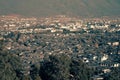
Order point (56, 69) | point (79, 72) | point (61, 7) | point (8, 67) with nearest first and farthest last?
1. point (79, 72)
2. point (56, 69)
3. point (8, 67)
4. point (61, 7)

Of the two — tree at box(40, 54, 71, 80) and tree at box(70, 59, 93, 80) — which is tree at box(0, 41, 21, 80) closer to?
tree at box(40, 54, 71, 80)

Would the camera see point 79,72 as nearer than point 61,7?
Yes

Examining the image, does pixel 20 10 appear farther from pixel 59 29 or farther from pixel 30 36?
pixel 30 36

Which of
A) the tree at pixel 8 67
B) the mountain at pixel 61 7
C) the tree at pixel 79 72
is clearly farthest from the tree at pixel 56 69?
the mountain at pixel 61 7

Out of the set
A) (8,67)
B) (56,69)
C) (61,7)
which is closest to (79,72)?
(56,69)

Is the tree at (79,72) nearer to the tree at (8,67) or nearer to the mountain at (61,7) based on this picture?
the tree at (8,67)

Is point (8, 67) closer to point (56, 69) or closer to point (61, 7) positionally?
point (56, 69)

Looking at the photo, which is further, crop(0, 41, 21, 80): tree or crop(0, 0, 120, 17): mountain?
crop(0, 0, 120, 17): mountain

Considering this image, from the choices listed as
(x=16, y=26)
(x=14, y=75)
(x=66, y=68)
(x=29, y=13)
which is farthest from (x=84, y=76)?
(x=29, y=13)

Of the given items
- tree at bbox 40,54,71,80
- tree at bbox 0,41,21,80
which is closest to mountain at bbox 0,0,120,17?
tree at bbox 0,41,21,80
